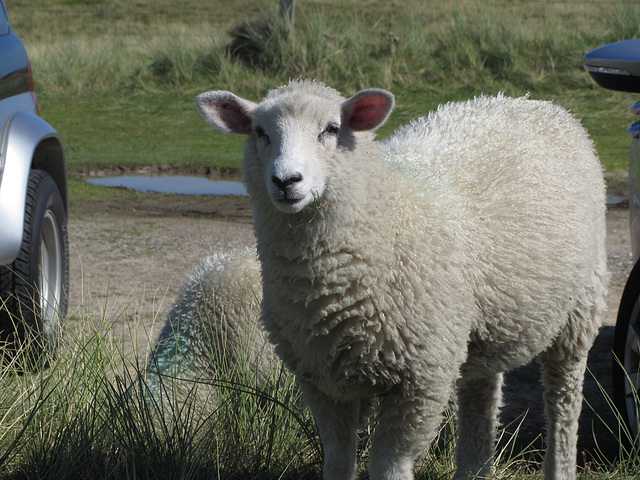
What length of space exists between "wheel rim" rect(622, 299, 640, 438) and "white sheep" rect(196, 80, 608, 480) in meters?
0.56

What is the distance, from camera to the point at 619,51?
379 cm

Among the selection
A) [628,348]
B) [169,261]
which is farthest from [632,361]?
[169,261]

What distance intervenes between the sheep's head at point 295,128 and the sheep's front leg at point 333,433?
726 mm

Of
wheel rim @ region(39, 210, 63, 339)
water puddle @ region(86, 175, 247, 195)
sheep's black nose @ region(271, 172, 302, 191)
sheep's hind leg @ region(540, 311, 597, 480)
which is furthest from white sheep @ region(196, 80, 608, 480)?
water puddle @ region(86, 175, 247, 195)

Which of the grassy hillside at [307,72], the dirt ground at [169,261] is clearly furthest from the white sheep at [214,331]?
the grassy hillside at [307,72]

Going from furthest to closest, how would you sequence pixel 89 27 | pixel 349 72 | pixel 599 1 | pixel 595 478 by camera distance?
pixel 599 1
pixel 89 27
pixel 349 72
pixel 595 478

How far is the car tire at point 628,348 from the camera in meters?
3.74

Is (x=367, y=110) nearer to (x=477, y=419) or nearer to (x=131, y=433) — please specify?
(x=131, y=433)

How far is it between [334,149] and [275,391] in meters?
1.28

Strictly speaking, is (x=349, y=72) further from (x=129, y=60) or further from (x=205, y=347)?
(x=205, y=347)

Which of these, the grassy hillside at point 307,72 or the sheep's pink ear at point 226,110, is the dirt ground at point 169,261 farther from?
the grassy hillside at point 307,72

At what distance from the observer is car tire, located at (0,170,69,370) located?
404cm

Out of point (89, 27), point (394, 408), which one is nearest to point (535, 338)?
point (394, 408)

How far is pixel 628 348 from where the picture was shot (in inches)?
150
